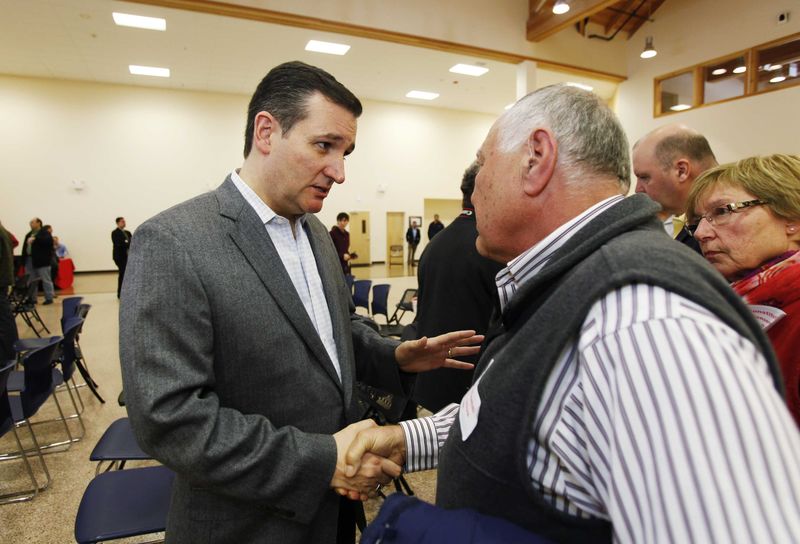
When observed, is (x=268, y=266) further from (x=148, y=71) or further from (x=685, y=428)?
(x=148, y=71)

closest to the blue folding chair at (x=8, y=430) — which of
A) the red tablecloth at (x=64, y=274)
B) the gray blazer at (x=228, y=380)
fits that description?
the gray blazer at (x=228, y=380)

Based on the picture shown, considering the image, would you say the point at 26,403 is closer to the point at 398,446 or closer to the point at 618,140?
the point at 398,446

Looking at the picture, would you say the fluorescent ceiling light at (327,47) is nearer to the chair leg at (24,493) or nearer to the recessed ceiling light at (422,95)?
the recessed ceiling light at (422,95)

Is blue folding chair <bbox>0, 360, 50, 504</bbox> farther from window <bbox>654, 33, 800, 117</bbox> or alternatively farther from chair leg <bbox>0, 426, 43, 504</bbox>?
window <bbox>654, 33, 800, 117</bbox>

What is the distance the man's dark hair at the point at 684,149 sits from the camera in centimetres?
242

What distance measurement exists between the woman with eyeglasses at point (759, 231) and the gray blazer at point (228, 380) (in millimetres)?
1232

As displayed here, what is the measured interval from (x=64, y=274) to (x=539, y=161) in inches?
531

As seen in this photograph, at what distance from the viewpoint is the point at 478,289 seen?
239 cm

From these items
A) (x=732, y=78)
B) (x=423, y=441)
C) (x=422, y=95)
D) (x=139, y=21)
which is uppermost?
(x=422, y=95)

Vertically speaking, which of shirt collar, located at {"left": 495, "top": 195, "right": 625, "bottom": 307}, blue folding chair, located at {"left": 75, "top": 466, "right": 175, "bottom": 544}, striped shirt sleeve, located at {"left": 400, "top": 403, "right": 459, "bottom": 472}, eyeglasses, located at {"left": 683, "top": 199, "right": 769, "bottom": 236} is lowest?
blue folding chair, located at {"left": 75, "top": 466, "right": 175, "bottom": 544}

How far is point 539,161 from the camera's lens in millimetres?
880

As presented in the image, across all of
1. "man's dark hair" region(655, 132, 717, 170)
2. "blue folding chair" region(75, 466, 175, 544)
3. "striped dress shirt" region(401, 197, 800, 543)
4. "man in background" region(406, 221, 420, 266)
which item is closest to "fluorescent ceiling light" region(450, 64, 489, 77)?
"man in background" region(406, 221, 420, 266)

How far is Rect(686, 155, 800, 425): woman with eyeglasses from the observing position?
1.28 metres

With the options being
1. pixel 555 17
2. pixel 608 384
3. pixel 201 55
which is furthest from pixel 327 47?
pixel 608 384
